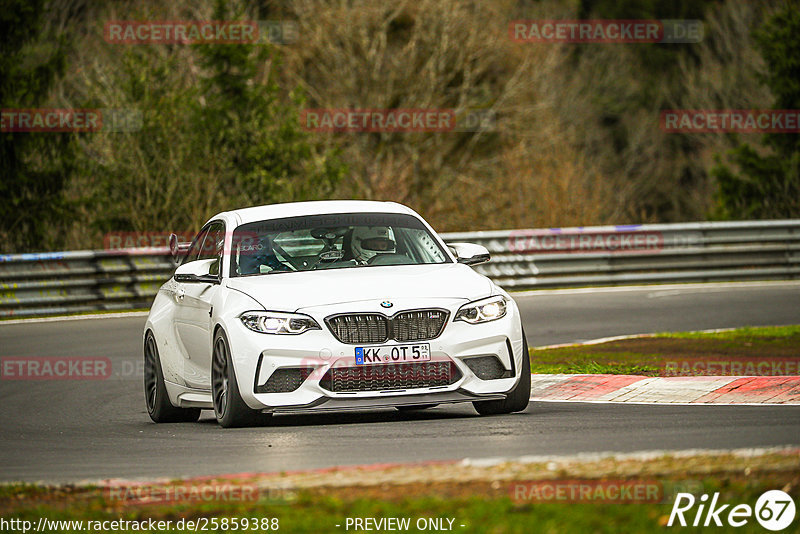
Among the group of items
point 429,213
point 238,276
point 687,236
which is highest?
point 238,276

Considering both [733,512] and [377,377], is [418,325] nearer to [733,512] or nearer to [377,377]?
[377,377]

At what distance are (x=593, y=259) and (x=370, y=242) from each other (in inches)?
596

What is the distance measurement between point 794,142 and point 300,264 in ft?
88.8

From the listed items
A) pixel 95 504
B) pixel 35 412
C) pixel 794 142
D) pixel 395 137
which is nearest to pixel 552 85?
pixel 395 137

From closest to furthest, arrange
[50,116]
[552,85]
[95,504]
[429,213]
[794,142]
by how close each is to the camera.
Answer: [95,504] < [50,116] < [794,142] < [429,213] < [552,85]

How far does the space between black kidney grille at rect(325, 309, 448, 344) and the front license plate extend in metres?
0.06

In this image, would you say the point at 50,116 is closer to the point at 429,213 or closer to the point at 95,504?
the point at 429,213

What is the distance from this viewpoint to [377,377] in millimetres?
9711

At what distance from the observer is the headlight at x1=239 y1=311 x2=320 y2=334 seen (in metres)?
9.75

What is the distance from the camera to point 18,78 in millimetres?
27672
